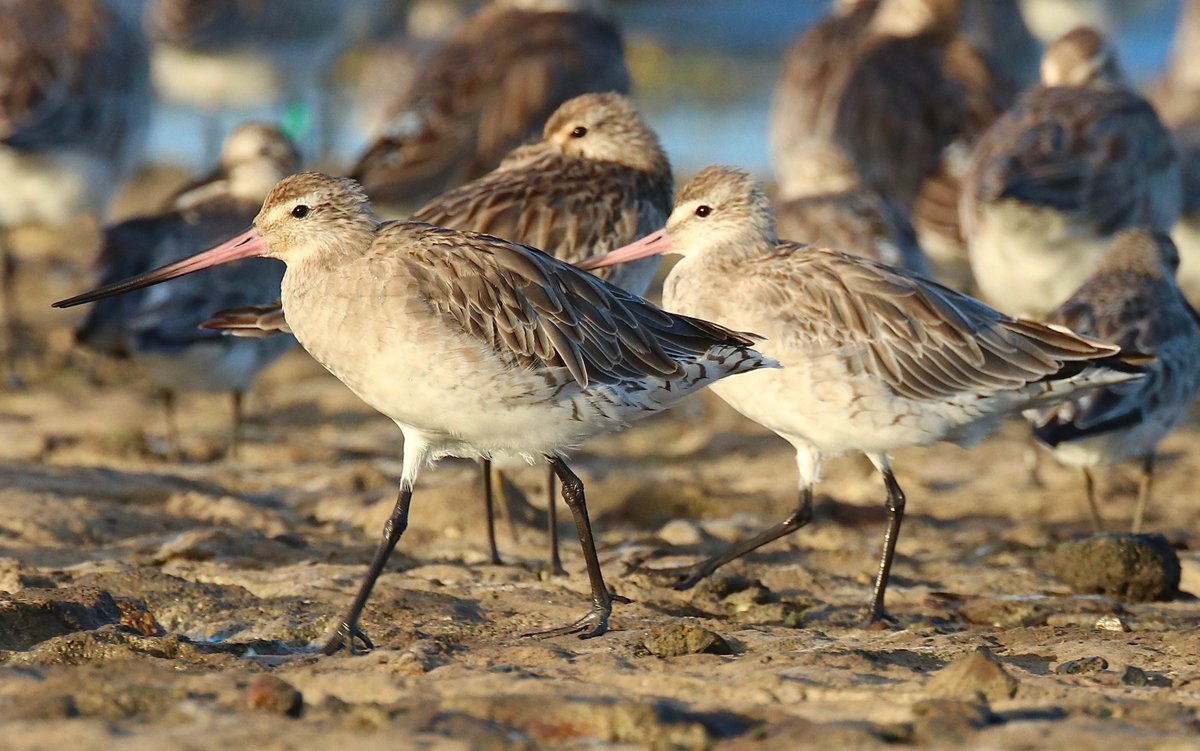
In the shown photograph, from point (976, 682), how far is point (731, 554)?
2.09 metres

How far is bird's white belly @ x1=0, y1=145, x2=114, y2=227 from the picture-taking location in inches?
478

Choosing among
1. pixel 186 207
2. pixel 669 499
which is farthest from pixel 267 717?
pixel 186 207

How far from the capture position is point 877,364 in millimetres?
6672

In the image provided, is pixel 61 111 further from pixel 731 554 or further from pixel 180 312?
pixel 731 554

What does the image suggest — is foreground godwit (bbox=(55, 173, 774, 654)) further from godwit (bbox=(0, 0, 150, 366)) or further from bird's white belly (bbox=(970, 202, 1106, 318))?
godwit (bbox=(0, 0, 150, 366))

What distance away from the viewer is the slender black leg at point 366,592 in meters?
5.63

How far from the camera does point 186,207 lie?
1110 centimetres

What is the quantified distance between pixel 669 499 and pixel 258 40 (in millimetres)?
10308

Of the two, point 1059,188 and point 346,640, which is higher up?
point 1059,188

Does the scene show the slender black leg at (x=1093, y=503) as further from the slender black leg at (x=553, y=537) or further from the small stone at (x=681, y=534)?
the slender black leg at (x=553, y=537)

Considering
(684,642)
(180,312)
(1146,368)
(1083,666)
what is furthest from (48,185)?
(1083,666)

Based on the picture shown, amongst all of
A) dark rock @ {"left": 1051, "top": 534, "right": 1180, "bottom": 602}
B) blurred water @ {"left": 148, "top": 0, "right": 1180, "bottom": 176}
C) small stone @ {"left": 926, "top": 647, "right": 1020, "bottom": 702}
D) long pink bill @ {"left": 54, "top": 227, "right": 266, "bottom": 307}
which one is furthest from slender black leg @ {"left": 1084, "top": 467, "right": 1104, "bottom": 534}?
blurred water @ {"left": 148, "top": 0, "right": 1180, "bottom": 176}

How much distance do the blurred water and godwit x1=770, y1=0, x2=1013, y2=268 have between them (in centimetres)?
401

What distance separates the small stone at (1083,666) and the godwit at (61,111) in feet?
26.1
